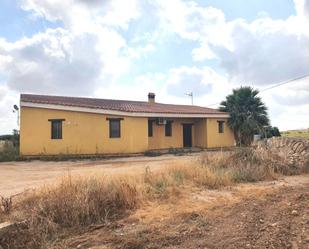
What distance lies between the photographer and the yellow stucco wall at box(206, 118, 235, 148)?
26623 mm

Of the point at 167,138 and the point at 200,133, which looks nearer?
the point at 167,138

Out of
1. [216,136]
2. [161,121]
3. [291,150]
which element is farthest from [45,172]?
[216,136]

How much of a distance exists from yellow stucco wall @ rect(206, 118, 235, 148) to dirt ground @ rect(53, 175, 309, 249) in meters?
18.0

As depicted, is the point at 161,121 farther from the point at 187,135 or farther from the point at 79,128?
the point at 79,128

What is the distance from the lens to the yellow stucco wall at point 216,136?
26623mm

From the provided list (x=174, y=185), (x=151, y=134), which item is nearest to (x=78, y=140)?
(x=151, y=134)

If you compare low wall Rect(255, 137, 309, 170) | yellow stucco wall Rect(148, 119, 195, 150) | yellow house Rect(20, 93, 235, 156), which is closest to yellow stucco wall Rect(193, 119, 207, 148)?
yellow stucco wall Rect(148, 119, 195, 150)

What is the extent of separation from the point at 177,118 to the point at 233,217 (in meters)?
19.8

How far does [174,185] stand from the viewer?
9.15 meters

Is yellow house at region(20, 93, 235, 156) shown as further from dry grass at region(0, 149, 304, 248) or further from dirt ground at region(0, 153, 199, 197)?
dry grass at region(0, 149, 304, 248)

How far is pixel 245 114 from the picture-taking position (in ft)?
89.5

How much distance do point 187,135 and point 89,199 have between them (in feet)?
68.2

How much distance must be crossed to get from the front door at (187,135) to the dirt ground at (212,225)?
61.1ft

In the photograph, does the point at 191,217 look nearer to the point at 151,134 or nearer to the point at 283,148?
the point at 283,148
